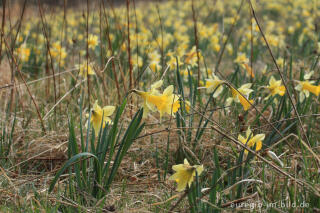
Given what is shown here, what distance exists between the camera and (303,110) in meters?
2.38

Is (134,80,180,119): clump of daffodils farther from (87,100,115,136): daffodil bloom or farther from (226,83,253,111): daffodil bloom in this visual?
(226,83,253,111): daffodil bloom

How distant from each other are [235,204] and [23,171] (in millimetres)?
1202

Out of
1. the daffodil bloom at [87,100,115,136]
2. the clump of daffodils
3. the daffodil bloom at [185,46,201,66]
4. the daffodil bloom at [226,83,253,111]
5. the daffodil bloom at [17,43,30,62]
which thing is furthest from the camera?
the daffodil bloom at [17,43,30,62]

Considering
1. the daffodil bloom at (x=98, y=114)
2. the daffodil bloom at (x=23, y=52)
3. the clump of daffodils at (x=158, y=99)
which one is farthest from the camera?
the daffodil bloom at (x=23, y=52)

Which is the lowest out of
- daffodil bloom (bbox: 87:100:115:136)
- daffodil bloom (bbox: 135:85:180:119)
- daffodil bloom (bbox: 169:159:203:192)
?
daffodil bloom (bbox: 169:159:203:192)

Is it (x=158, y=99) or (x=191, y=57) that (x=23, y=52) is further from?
(x=158, y=99)

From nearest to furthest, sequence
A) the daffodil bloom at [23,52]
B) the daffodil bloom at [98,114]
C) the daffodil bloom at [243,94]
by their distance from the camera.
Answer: the daffodil bloom at [98,114] → the daffodil bloom at [243,94] → the daffodil bloom at [23,52]

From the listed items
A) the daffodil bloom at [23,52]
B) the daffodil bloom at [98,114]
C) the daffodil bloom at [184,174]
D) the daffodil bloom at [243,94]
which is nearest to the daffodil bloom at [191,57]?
the daffodil bloom at [243,94]

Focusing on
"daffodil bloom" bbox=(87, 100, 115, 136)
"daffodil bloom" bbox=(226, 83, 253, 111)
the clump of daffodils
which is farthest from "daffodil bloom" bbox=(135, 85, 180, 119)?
"daffodil bloom" bbox=(226, 83, 253, 111)

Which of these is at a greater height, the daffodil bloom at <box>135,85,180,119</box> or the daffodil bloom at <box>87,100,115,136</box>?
the daffodil bloom at <box>135,85,180,119</box>

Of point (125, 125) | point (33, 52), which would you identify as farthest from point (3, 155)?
point (33, 52)

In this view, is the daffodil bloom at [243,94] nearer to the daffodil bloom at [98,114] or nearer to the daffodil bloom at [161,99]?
the daffodil bloom at [161,99]

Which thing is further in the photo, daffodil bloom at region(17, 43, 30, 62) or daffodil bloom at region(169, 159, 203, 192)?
daffodil bloom at region(17, 43, 30, 62)

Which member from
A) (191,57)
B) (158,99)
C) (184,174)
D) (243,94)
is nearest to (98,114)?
(158,99)
